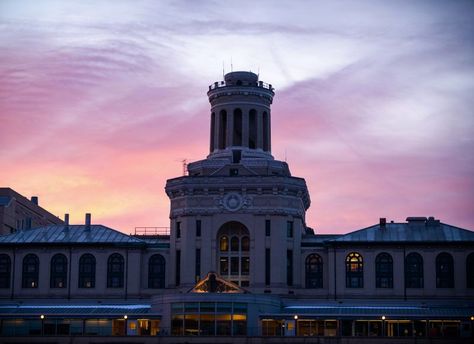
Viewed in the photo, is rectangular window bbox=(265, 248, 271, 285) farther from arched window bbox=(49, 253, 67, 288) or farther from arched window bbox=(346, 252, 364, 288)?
arched window bbox=(49, 253, 67, 288)

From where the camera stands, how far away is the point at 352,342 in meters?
143

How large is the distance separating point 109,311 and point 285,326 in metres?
23.8

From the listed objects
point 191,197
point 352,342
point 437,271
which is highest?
point 191,197

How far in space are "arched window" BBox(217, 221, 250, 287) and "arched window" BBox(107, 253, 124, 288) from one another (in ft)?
47.8

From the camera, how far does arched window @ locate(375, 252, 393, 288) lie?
162 m

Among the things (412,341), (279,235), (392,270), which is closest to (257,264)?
(279,235)

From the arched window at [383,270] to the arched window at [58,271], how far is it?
43840 mm

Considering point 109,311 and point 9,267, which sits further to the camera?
point 9,267

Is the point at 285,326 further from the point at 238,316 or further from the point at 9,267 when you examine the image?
the point at 9,267

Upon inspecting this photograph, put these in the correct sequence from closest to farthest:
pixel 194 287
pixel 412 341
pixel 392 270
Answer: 1. pixel 412 341
2. pixel 194 287
3. pixel 392 270

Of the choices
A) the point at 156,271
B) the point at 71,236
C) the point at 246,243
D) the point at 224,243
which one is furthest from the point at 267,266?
the point at 71,236

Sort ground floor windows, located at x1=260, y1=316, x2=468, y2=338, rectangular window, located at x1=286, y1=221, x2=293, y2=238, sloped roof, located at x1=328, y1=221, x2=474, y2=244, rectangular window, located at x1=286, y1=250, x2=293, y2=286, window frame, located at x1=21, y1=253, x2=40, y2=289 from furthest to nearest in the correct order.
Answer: window frame, located at x1=21, y1=253, x2=40, y2=289, rectangular window, located at x1=286, y1=221, x2=293, y2=238, sloped roof, located at x1=328, y1=221, x2=474, y2=244, rectangular window, located at x1=286, y1=250, x2=293, y2=286, ground floor windows, located at x1=260, y1=316, x2=468, y2=338

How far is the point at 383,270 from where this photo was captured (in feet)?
535

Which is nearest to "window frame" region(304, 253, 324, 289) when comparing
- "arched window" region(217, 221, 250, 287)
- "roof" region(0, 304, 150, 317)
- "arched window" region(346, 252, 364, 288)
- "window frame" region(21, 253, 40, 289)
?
"arched window" region(346, 252, 364, 288)
